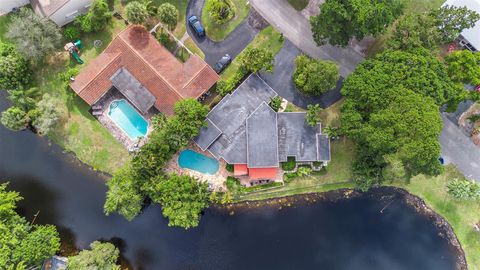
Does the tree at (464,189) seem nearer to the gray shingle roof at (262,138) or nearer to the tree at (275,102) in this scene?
the gray shingle roof at (262,138)

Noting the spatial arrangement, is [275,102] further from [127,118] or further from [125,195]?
[125,195]

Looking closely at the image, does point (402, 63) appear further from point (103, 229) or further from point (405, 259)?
point (103, 229)

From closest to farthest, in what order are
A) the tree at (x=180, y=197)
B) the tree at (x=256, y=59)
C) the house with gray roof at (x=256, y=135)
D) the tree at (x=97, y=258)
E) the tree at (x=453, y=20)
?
the tree at (x=97, y=258)
the tree at (x=453, y=20)
the tree at (x=180, y=197)
the tree at (x=256, y=59)
the house with gray roof at (x=256, y=135)

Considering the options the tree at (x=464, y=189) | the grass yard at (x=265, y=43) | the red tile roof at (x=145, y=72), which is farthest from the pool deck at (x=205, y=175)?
the tree at (x=464, y=189)

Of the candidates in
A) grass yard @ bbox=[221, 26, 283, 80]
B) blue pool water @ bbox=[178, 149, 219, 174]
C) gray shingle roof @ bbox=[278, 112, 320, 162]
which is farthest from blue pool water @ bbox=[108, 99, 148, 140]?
gray shingle roof @ bbox=[278, 112, 320, 162]

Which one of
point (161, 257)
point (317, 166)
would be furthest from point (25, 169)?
point (317, 166)

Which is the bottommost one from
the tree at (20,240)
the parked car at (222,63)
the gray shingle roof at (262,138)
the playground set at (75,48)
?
the tree at (20,240)

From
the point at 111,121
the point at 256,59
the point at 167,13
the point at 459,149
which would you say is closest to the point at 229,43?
the point at 256,59
